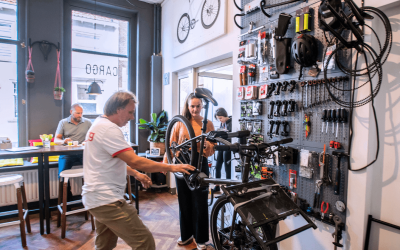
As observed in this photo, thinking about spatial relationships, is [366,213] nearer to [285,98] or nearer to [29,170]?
[285,98]

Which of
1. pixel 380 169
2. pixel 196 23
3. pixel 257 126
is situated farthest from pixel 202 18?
pixel 380 169

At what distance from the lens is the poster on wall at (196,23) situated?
2.86 metres

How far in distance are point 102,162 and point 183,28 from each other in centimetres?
299

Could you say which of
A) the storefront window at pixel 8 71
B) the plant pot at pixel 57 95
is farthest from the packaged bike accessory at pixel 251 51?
the storefront window at pixel 8 71

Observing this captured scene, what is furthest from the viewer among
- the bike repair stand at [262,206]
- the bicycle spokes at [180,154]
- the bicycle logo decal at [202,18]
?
the bicycle logo decal at [202,18]

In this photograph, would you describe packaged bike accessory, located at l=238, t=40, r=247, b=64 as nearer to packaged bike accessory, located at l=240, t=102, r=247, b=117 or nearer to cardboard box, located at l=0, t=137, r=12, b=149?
packaged bike accessory, located at l=240, t=102, r=247, b=117

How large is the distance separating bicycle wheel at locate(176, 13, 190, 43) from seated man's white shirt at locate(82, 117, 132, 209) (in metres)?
2.66

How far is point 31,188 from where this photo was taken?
339 cm

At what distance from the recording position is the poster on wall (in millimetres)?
2863

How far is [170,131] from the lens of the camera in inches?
90.8

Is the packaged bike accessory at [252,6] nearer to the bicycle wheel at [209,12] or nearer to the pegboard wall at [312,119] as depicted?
the pegboard wall at [312,119]

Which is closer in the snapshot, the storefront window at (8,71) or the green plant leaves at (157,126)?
the storefront window at (8,71)

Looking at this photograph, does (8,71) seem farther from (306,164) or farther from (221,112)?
(306,164)

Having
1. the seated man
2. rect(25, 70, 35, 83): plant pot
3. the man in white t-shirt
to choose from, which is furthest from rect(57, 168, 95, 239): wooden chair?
rect(25, 70, 35, 83): plant pot
